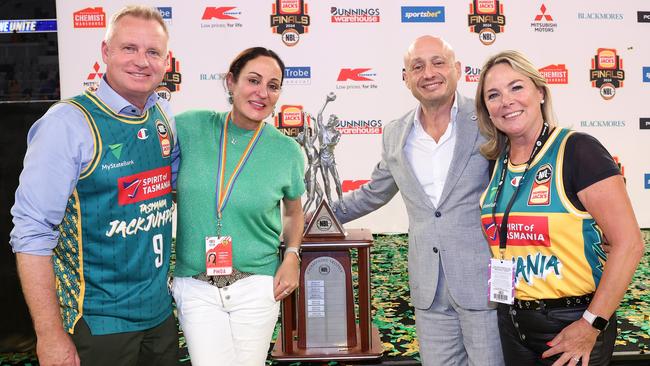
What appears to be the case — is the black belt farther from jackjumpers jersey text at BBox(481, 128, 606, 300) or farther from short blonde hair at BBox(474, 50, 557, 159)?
short blonde hair at BBox(474, 50, 557, 159)

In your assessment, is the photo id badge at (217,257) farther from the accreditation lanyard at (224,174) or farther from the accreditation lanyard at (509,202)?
the accreditation lanyard at (509,202)

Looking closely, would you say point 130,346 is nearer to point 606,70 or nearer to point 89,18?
point 89,18

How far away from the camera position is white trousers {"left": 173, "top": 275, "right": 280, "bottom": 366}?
1.58 meters

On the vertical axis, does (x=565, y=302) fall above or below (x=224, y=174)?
below

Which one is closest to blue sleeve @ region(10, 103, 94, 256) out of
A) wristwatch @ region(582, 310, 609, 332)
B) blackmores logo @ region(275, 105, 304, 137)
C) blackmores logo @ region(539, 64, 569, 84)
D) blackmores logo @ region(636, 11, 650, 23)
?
wristwatch @ region(582, 310, 609, 332)

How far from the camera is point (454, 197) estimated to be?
182 cm

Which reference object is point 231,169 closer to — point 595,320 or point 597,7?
point 595,320

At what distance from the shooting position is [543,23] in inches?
221

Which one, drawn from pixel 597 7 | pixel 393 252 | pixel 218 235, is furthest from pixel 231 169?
pixel 597 7

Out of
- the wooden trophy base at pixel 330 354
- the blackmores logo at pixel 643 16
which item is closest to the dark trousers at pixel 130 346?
the wooden trophy base at pixel 330 354

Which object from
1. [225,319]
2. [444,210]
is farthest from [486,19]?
[225,319]

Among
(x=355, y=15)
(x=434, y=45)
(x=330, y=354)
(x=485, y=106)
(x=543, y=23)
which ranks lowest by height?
(x=330, y=354)

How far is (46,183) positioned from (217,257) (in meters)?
0.52

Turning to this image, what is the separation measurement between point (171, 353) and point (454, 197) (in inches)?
41.8
